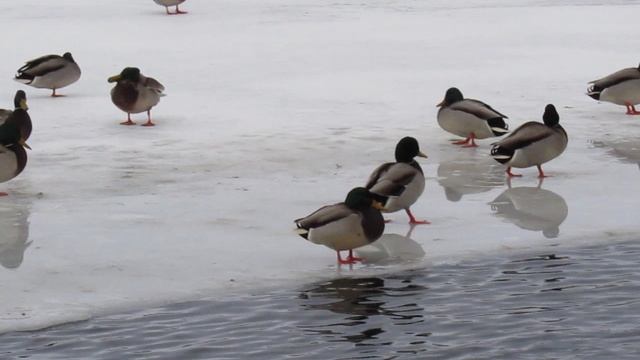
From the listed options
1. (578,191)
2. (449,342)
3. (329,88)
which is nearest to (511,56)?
(329,88)

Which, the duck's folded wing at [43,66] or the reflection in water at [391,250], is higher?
the duck's folded wing at [43,66]

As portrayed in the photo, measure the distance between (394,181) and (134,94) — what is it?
5.92 m

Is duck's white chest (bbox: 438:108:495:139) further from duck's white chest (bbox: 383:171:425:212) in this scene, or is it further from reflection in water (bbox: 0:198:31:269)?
reflection in water (bbox: 0:198:31:269)

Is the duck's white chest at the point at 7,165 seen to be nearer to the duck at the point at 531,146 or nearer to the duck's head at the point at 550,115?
the duck at the point at 531,146

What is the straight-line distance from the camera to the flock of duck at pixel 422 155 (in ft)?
31.4

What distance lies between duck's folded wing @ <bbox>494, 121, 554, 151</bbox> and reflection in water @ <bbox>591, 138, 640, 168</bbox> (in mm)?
1139

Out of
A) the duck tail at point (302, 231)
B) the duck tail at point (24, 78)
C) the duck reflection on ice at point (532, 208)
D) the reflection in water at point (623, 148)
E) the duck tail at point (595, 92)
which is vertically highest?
the duck tail at point (595, 92)

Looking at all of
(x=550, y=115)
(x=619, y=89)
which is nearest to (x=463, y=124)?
(x=550, y=115)

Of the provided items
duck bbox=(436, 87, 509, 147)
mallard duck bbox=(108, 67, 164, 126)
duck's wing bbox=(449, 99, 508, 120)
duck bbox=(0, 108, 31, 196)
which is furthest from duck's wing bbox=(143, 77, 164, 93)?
duck's wing bbox=(449, 99, 508, 120)

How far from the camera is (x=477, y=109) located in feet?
46.3

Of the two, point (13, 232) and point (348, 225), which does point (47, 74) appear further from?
point (348, 225)

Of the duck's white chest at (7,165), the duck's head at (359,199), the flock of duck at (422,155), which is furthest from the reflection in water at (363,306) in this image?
the duck's white chest at (7,165)

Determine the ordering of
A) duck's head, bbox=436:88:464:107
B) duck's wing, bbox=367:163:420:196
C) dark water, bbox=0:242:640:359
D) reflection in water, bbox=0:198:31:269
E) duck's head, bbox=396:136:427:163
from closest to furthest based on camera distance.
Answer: dark water, bbox=0:242:640:359 < reflection in water, bbox=0:198:31:269 < duck's wing, bbox=367:163:420:196 < duck's head, bbox=396:136:427:163 < duck's head, bbox=436:88:464:107

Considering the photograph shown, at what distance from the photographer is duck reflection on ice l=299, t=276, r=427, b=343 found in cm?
815
